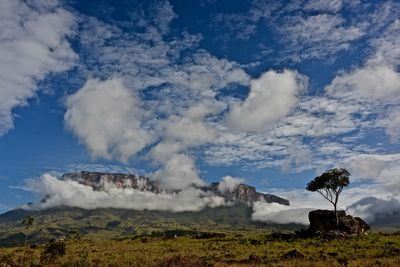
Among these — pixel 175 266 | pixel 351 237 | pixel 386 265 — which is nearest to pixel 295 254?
pixel 386 265

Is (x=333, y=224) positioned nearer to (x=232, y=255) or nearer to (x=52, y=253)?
(x=232, y=255)

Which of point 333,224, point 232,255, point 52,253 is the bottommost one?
point 232,255

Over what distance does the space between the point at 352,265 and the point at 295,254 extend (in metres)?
13.4

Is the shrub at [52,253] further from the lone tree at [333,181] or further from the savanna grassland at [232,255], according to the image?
the lone tree at [333,181]

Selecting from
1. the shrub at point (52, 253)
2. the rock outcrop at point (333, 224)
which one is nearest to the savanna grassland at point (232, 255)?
the shrub at point (52, 253)

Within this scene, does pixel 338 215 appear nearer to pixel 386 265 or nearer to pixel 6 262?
pixel 386 265

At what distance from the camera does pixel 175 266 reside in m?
24.5

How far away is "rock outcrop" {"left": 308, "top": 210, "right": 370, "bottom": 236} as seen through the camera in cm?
8125

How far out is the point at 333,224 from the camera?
8438 cm

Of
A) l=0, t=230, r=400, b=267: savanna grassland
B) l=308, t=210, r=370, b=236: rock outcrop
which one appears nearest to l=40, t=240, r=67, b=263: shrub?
l=0, t=230, r=400, b=267: savanna grassland

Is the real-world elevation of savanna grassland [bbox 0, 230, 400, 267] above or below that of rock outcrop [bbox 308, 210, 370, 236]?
below

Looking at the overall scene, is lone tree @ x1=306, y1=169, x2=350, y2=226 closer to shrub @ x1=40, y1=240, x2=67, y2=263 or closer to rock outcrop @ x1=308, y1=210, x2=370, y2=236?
rock outcrop @ x1=308, y1=210, x2=370, y2=236

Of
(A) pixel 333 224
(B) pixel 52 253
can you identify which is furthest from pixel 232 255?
(A) pixel 333 224

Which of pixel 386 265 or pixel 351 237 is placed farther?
pixel 351 237
